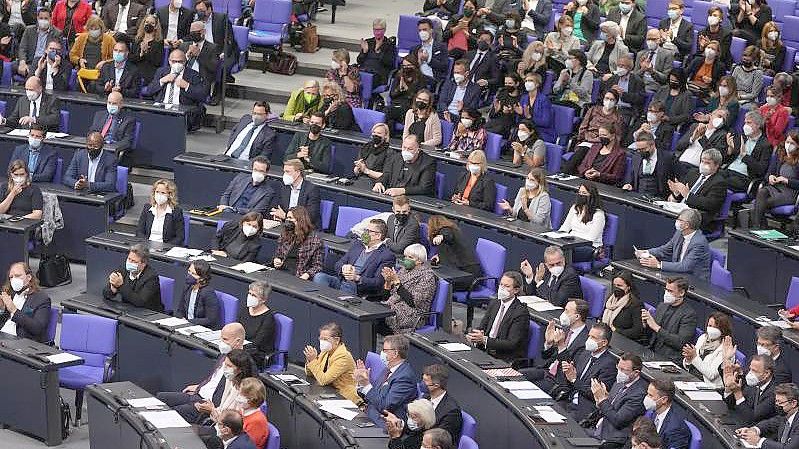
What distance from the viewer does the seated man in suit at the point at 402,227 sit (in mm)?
14758

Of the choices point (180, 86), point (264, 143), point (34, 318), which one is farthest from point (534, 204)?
point (180, 86)

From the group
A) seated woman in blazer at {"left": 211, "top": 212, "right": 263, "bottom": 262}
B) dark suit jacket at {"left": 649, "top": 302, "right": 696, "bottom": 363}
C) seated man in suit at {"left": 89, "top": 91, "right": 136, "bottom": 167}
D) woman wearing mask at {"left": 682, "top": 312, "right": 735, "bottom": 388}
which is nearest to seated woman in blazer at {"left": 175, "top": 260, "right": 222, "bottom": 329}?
seated woman in blazer at {"left": 211, "top": 212, "right": 263, "bottom": 262}

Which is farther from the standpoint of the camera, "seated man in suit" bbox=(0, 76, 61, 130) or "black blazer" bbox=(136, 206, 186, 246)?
"seated man in suit" bbox=(0, 76, 61, 130)

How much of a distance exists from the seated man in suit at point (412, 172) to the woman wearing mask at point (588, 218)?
185cm

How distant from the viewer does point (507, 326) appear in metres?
12.9

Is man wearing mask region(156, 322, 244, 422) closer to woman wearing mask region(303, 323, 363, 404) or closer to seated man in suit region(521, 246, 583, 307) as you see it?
woman wearing mask region(303, 323, 363, 404)

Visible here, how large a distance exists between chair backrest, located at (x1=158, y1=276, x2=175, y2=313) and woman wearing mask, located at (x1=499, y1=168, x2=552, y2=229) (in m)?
3.58

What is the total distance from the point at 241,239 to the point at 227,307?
5.17ft

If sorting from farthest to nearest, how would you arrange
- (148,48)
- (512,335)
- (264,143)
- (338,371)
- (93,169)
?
(148,48)
(264,143)
(93,169)
(512,335)
(338,371)

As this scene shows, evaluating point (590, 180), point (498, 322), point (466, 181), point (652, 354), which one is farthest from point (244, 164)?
point (652, 354)

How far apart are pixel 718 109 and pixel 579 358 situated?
5.52m

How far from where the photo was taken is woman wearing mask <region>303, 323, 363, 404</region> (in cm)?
1211

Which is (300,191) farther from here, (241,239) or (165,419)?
(165,419)

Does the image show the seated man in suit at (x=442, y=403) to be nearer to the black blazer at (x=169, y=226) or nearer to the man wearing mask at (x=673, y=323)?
the man wearing mask at (x=673, y=323)
